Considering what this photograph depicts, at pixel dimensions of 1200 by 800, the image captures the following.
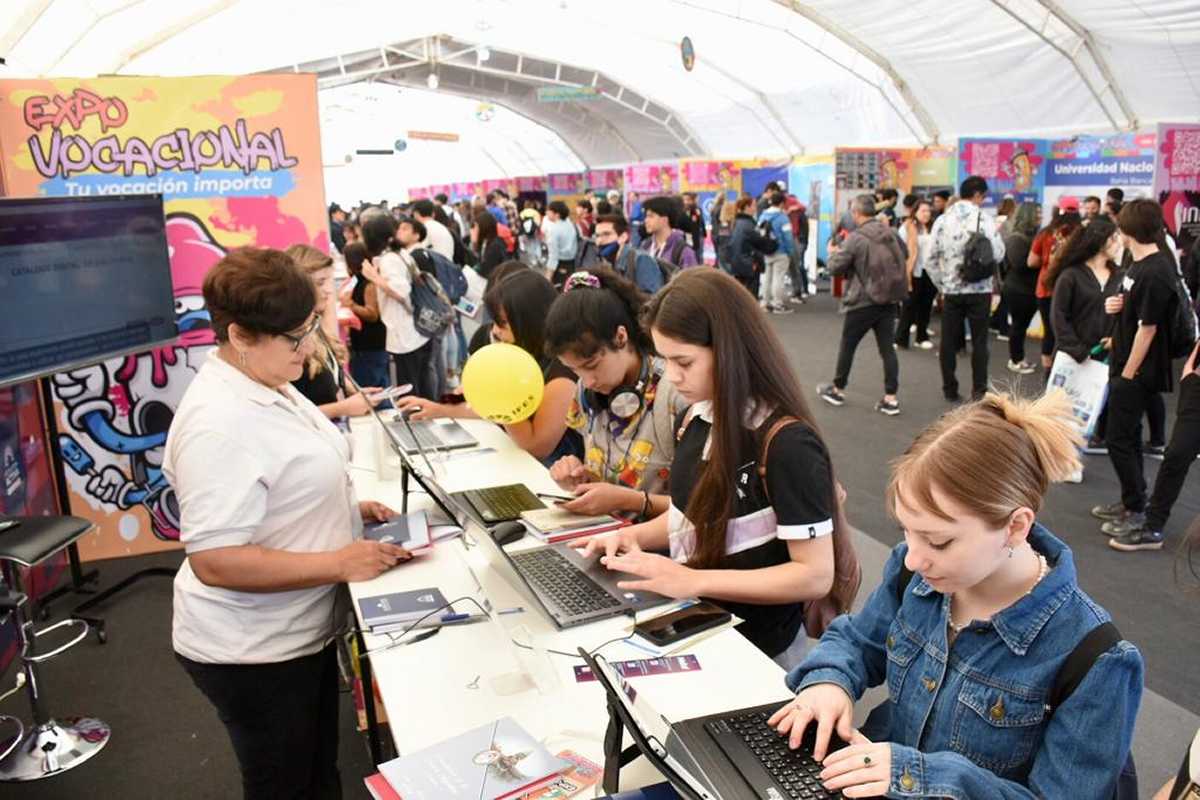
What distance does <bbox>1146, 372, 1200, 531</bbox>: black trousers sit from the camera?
11.9 feet

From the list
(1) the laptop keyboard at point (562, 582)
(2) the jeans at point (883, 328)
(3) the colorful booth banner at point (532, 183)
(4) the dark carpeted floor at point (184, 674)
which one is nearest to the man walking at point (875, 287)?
(2) the jeans at point (883, 328)

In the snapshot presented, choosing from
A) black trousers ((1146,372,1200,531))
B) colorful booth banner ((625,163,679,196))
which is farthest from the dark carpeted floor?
colorful booth banner ((625,163,679,196))

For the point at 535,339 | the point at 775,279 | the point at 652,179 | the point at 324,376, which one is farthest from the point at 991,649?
the point at 652,179

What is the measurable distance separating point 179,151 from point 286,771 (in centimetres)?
309

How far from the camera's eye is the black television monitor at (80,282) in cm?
320

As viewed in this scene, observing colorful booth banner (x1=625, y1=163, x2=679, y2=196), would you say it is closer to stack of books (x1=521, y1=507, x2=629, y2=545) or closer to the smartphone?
stack of books (x1=521, y1=507, x2=629, y2=545)

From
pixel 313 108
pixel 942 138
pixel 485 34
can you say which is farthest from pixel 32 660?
pixel 485 34

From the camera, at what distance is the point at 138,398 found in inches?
162

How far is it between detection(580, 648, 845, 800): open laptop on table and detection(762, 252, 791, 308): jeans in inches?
385

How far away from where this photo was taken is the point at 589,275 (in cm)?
242

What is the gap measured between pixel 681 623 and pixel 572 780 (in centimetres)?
46

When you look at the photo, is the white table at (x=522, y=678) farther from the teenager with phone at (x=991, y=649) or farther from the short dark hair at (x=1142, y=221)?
the short dark hair at (x=1142, y=221)

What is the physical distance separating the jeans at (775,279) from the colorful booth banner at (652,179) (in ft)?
14.5

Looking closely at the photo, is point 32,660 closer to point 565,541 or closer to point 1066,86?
point 565,541
